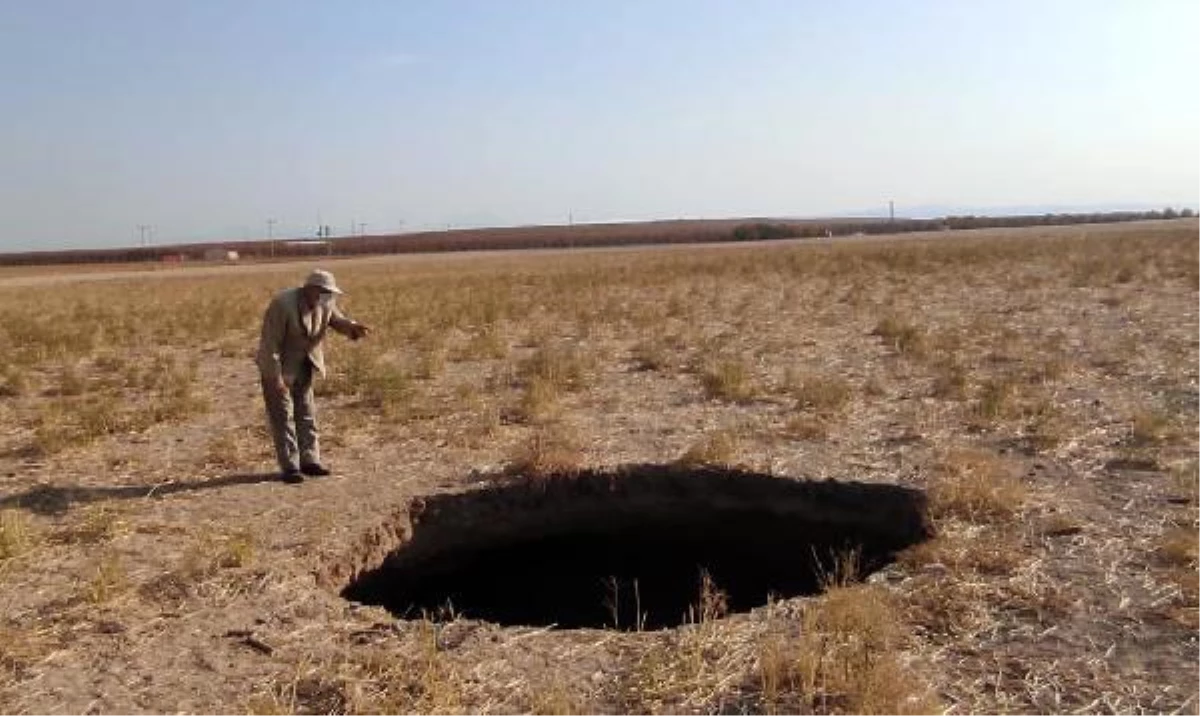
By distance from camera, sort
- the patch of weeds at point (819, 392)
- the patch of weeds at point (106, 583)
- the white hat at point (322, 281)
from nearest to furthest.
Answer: the patch of weeds at point (106, 583)
the white hat at point (322, 281)
the patch of weeds at point (819, 392)

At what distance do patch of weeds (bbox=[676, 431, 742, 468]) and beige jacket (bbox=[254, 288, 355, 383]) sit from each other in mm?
2981

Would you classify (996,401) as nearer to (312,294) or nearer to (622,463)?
(622,463)

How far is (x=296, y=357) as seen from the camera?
8.27 metres

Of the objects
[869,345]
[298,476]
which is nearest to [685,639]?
[298,476]

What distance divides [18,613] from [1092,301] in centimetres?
1977

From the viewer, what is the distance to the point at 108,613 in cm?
568

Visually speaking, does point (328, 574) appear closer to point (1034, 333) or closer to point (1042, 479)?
point (1042, 479)

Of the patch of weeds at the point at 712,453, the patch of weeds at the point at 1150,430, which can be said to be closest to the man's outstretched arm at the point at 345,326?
the patch of weeds at the point at 712,453

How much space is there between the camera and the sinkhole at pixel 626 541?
7.79 metres

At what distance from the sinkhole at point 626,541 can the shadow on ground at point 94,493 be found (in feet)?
5.73

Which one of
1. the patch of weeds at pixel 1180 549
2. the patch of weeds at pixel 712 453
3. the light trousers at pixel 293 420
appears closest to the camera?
the patch of weeds at pixel 1180 549

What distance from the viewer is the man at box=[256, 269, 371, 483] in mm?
8094

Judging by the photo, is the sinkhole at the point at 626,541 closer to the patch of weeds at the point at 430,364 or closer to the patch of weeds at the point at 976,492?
the patch of weeds at the point at 976,492

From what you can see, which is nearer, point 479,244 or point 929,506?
point 929,506
